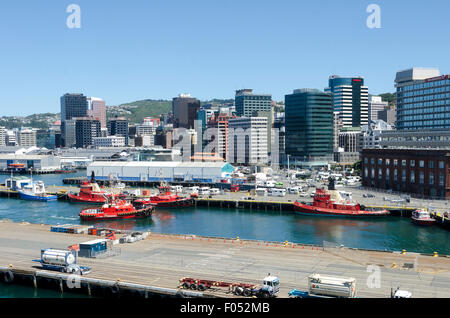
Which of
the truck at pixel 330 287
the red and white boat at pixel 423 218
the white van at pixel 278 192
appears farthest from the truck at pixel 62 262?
the white van at pixel 278 192

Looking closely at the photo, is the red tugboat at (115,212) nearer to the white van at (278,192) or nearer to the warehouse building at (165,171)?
the white van at (278,192)

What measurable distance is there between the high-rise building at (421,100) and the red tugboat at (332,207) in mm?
33782

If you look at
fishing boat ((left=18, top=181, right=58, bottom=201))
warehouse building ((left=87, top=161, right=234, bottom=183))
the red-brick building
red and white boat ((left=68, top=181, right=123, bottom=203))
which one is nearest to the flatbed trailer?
the red-brick building

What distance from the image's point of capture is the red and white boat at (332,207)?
230 feet

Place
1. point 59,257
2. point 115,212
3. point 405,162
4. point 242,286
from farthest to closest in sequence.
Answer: point 405,162
point 115,212
point 59,257
point 242,286

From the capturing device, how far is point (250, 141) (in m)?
180

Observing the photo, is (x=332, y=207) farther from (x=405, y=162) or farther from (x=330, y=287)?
(x=330, y=287)

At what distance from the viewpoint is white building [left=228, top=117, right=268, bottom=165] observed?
17962 cm

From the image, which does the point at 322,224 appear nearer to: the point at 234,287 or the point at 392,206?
the point at 392,206

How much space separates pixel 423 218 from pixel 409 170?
2072 centimetres

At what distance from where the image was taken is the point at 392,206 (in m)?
72.6

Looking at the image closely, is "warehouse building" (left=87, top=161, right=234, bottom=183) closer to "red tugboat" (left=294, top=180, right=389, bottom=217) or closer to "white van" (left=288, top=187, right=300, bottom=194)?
"white van" (left=288, top=187, right=300, bottom=194)

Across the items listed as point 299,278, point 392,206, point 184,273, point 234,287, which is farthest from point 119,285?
point 392,206

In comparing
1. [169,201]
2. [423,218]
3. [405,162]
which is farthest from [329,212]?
[169,201]
